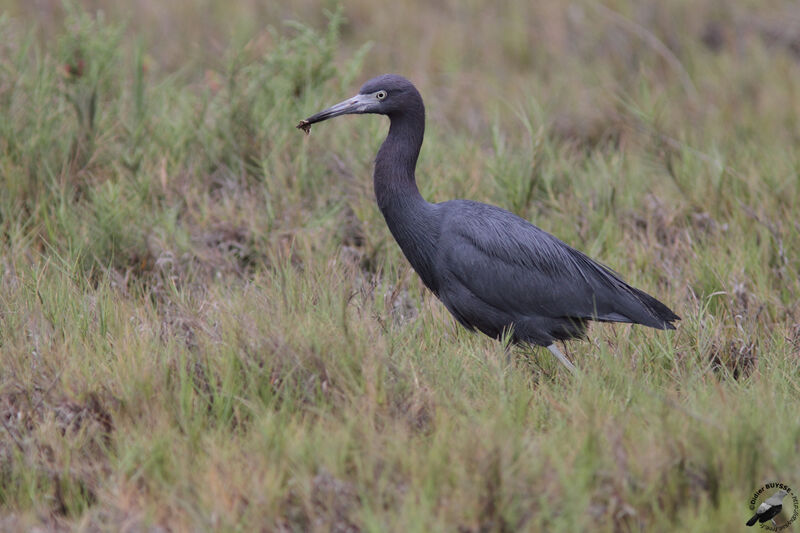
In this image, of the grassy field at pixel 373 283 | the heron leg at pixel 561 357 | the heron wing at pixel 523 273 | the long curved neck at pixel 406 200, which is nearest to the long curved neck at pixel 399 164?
A: the long curved neck at pixel 406 200

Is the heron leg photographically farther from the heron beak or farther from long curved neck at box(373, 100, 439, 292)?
the heron beak

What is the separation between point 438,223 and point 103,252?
1.73 meters

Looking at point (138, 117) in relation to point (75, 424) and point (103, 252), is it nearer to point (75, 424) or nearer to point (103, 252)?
point (103, 252)

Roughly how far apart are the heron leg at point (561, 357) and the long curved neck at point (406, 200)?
1.93 feet

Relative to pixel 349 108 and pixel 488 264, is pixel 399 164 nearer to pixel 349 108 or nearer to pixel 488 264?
pixel 349 108

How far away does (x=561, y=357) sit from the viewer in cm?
396

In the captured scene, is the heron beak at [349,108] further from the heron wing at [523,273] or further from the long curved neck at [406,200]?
the heron wing at [523,273]

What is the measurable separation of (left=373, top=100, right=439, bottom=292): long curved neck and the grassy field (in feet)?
0.79

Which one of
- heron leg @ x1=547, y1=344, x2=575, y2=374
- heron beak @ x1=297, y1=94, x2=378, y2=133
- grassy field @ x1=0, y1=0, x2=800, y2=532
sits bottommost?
heron leg @ x1=547, y1=344, x2=575, y2=374

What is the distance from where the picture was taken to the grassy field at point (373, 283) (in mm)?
2924

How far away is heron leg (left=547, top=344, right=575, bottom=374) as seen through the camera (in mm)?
3855

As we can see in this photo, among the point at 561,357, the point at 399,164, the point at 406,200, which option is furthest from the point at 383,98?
the point at 561,357

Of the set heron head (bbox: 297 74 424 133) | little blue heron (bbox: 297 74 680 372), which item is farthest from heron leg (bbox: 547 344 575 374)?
heron head (bbox: 297 74 424 133)

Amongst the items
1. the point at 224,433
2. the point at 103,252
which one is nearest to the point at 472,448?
the point at 224,433
